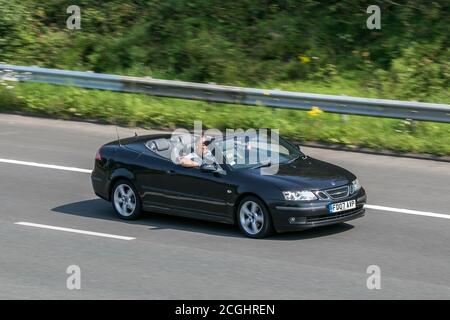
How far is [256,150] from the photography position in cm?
1452

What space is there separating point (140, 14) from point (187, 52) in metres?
2.60

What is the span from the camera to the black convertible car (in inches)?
529

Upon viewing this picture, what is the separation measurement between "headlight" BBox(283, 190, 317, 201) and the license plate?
10.2 inches

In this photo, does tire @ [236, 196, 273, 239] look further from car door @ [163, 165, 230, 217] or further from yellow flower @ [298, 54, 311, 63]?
yellow flower @ [298, 54, 311, 63]

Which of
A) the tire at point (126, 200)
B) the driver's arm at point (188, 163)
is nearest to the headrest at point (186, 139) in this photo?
the driver's arm at point (188, 163)

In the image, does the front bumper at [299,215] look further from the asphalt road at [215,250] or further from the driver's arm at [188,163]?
the driver's arm at [188,163]

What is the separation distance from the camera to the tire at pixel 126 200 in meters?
14.9

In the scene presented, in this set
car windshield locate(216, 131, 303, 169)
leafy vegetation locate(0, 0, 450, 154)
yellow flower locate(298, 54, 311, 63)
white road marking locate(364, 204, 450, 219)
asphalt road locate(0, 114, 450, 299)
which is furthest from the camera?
yellow flower locate(298, 54, 311, 63)

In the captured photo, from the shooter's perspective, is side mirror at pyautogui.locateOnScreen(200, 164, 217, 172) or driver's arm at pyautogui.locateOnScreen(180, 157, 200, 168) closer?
side mirror at pyautogui.locateOnScreen(200, 164, 217, 172)

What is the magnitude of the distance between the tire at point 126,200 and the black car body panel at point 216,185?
10 centimetres

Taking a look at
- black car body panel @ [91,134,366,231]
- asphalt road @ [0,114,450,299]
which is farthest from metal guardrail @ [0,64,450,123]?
black car body panel @ [91,134,366,231]

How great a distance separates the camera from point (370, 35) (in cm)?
2334

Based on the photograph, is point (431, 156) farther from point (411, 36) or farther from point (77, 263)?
point (77, 263)

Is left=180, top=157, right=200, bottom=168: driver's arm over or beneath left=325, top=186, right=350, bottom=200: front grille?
over
